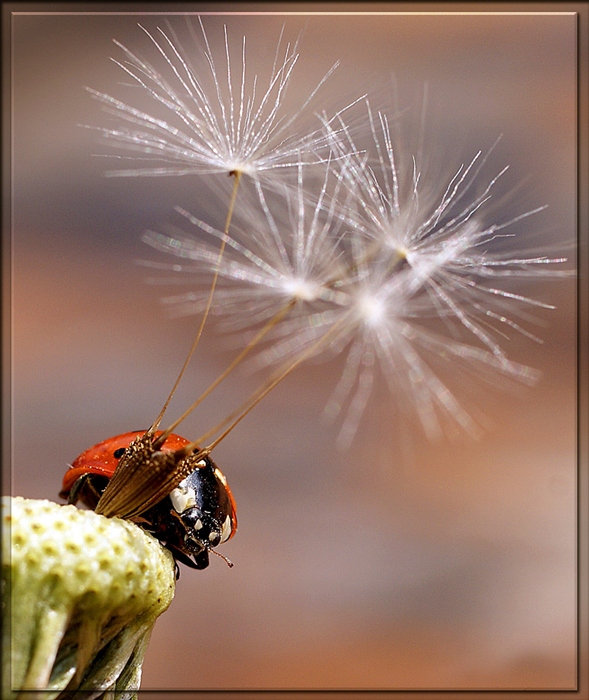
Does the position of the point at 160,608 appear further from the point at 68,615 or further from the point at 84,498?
the point at 84,498

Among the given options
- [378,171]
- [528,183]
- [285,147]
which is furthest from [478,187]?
[528,183]

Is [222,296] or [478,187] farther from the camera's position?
[478,187]

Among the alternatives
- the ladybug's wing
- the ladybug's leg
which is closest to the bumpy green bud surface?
the ladybug's wing

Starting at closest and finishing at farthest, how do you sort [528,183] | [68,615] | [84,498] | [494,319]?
[68,615], [84,498], [494,319], [528,183]

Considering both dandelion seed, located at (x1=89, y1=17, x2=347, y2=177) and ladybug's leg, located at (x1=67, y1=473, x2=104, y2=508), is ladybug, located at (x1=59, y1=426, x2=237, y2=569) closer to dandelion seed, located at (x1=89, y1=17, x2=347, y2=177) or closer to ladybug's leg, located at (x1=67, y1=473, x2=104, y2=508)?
ladybug's leg, located at (x1=67, y1=473, x2=104, y2=508)

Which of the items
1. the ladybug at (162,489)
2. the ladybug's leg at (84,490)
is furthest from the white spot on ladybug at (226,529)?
the ladybug's leg at (84,490)

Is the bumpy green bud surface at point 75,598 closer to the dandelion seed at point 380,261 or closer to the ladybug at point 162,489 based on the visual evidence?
the ladybug at point 162,489
